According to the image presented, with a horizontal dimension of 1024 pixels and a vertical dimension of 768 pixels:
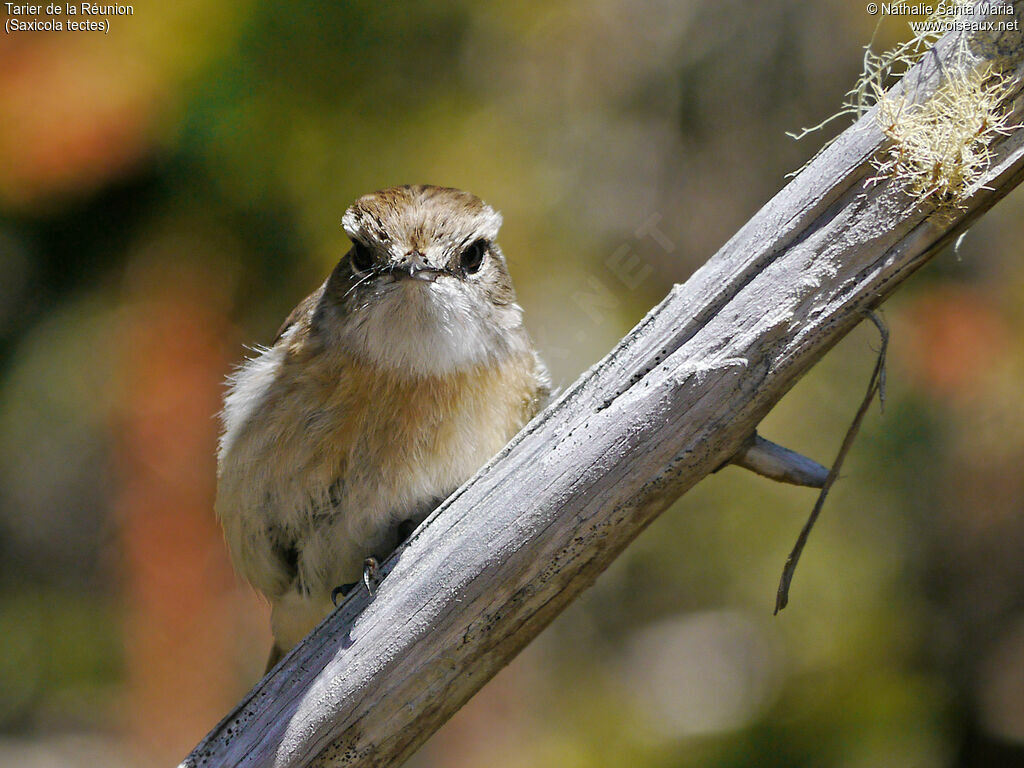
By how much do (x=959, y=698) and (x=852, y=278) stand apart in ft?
9.02

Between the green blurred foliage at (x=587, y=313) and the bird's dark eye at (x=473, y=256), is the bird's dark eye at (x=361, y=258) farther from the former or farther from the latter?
the green blurred foliage at (x=587, y=313)

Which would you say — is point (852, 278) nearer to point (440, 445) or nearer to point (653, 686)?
point (440, 445)

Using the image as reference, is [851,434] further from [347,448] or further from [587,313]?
[587,313]

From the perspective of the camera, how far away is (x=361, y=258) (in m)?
2.83

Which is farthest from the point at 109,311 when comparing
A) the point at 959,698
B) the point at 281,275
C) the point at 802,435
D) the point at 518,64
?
the point at 959,698

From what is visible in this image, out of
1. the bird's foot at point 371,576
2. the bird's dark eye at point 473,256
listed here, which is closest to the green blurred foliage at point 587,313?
the bird's dark eye at point 473,256

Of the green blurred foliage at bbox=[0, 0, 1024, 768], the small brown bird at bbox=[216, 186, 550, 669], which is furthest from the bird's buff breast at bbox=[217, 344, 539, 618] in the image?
the green blurred foliage at bbox=[0, 0, 1024, 768]

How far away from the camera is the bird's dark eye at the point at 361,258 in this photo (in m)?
2.79

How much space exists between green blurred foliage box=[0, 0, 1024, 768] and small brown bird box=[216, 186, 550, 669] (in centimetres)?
146

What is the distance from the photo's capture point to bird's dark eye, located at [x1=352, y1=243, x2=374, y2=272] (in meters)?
2.79

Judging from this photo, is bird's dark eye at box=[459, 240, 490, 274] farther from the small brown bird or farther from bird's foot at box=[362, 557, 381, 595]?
bird's foot at box=[362, 557, 381, 595]

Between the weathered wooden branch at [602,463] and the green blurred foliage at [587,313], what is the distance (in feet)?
6.85

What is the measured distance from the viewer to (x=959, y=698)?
3900mm

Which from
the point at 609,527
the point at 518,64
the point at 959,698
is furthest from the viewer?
the point at 518,64
